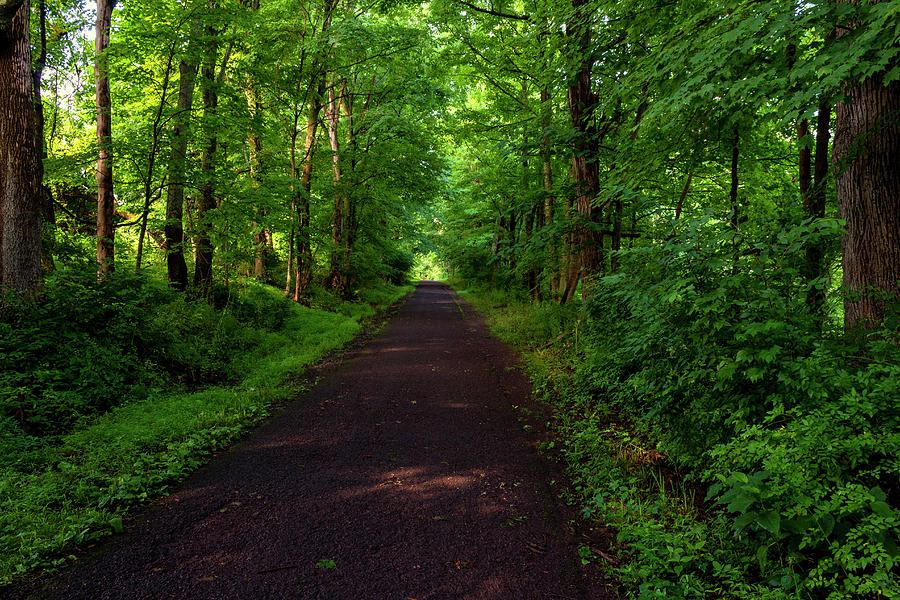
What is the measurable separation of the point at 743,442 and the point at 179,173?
10858 millimetres

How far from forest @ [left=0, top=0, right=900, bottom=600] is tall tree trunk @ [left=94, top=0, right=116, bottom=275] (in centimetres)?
6

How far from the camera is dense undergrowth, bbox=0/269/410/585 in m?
3.19

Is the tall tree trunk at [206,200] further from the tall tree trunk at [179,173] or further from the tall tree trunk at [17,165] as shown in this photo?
the tall tree trunk at [17,165]

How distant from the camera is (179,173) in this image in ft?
29.9

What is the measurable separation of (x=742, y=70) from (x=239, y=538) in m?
6.55

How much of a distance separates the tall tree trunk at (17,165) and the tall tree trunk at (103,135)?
65.1 inches

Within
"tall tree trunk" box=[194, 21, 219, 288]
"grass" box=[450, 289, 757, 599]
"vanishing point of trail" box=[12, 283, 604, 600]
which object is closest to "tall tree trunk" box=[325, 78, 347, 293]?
"tall tree trunk" box=[194, 21, 219, 288]

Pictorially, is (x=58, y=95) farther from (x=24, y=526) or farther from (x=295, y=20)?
(x=24, y=526)

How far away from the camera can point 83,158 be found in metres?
8.04

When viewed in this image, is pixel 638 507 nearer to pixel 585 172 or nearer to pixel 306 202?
pixel 585 172

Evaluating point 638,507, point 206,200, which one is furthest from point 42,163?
point 638,507

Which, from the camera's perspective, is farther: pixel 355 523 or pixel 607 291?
pixel 607 291

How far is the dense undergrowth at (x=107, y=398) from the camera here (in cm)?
319

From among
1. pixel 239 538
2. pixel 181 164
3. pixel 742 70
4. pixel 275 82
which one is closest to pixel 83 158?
pixel 181 164
